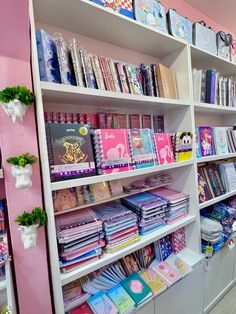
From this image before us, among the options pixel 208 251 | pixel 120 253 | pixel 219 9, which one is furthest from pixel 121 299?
pixel 219 9

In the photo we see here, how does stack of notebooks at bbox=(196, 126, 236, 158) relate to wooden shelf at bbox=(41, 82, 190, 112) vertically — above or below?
below

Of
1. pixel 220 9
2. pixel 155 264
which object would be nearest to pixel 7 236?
pixel 155 264

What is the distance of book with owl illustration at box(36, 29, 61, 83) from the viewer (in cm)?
82

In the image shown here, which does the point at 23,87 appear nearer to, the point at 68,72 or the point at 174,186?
the point at 68,72

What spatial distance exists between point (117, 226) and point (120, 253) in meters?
0.14

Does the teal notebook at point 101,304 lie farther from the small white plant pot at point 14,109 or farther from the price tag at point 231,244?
the price tag at point 231,244

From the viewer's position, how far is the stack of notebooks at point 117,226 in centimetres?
101

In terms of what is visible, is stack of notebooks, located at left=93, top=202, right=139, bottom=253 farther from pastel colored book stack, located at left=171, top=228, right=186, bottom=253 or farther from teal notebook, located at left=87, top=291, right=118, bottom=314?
pastel colored book stack, located at left=171, top=228, right=186, bottom=253

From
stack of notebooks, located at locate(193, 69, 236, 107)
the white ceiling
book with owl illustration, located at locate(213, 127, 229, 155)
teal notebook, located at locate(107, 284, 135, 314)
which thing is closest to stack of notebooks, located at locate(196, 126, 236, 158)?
book with owl illustration, located at locate(213, 127, 229, 155)

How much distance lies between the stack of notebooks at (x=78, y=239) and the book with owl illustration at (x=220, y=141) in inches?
47.6

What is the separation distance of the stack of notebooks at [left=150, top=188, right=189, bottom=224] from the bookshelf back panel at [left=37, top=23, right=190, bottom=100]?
0.70 meters

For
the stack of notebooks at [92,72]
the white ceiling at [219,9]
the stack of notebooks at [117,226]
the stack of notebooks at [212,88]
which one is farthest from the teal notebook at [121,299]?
the white ceiling at [219,9]

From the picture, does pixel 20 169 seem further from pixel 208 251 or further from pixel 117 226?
pixel 208 251

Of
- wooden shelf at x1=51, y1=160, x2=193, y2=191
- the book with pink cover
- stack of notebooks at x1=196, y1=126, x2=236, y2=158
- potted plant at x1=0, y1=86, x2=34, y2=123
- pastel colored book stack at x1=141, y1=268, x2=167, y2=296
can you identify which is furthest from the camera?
stack of notebooks at x1=196, y1=126, x2=236, y2=158
